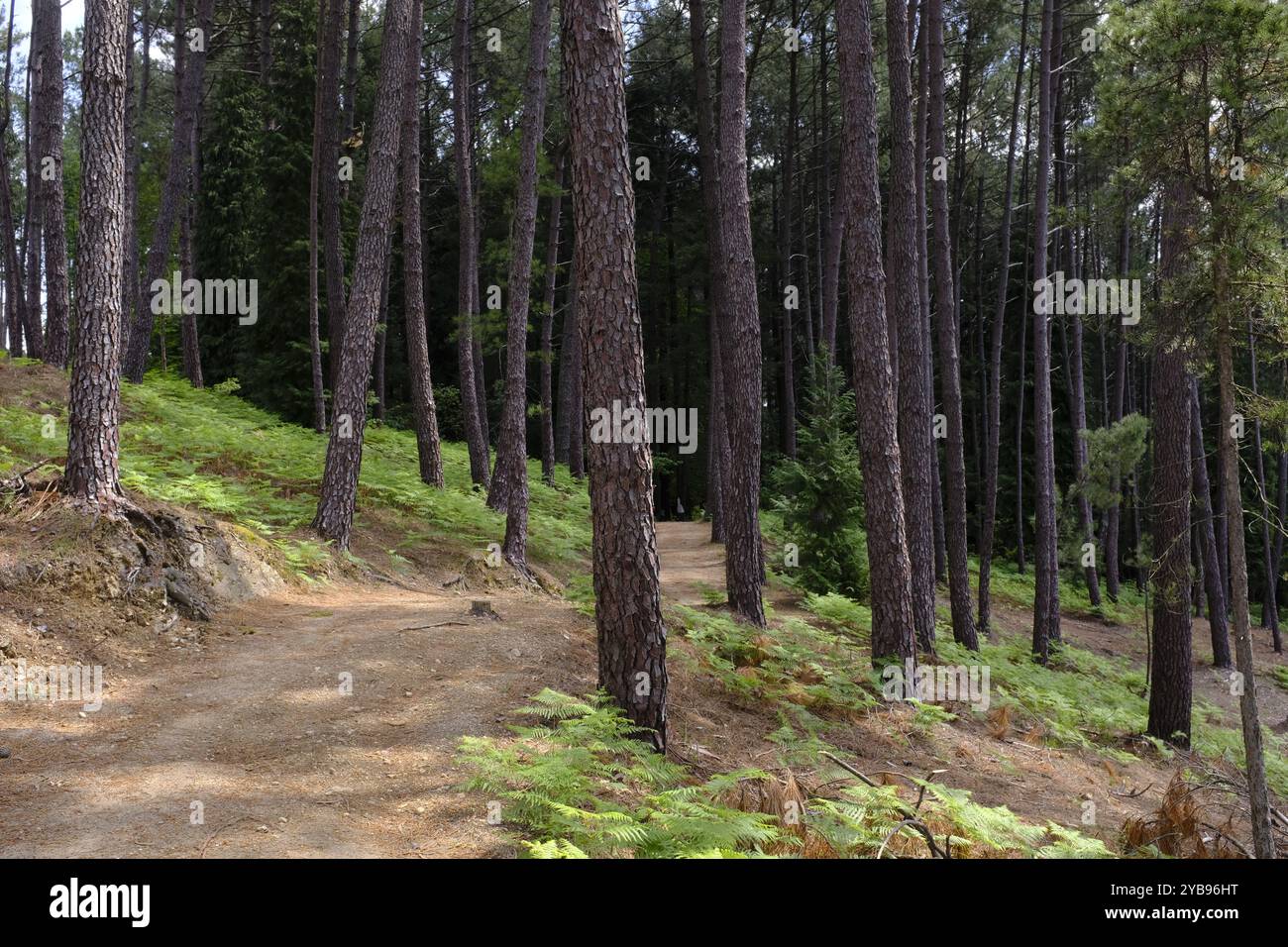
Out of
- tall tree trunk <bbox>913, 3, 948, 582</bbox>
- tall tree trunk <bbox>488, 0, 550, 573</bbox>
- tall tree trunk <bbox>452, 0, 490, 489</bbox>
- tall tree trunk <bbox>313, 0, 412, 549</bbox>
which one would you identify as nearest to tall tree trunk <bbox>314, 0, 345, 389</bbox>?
tall tree trunk <bbox>452, 0, 490, 489</bbox>

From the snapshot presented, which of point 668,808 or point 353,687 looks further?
point 353,687

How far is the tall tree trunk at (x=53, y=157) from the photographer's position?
15.9 metres

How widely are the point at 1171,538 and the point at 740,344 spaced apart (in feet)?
19.2

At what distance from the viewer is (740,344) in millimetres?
12148

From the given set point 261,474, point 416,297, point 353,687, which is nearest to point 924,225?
point 416,297

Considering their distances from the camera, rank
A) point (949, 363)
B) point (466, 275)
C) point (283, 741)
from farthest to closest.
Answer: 1. point (466, 275)
2. point (949, 363)
3. point (283, 741)

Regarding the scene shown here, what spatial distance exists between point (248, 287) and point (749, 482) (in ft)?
62.7

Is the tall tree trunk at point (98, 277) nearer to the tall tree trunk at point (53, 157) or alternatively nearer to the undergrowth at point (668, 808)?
the undergrowth at point (668, 808)

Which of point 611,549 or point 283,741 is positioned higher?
point 611,549

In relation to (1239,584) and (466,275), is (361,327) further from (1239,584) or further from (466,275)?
(1239,584)

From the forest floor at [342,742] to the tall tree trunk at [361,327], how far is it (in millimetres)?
1437

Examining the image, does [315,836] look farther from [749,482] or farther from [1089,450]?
[1089,450]
